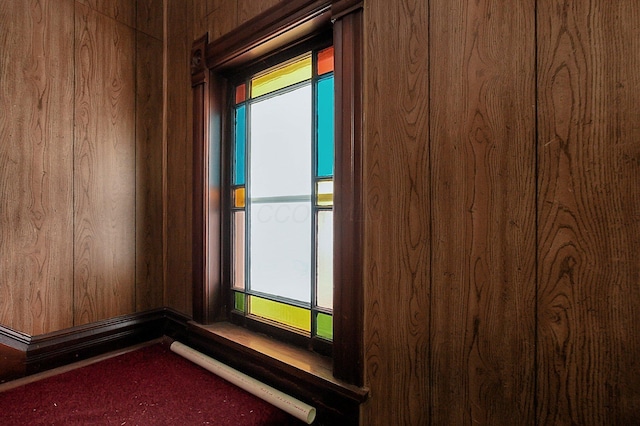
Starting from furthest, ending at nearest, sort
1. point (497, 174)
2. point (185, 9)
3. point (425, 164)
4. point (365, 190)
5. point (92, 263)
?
point (185, 9)
point (92, 263)
point (365, 190)
point (425, 164)
point (497, 174)

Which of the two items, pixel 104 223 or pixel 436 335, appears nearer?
pixel 436 335

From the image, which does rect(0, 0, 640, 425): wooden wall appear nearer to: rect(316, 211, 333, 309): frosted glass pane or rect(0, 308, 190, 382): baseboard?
rect(0, 308, 190, 382): baseboard

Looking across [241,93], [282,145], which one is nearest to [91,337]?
[282,145]

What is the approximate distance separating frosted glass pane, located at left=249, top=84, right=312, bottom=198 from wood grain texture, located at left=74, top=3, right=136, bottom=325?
795 mm

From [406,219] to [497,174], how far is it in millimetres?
283

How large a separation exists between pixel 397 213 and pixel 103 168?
1647mm

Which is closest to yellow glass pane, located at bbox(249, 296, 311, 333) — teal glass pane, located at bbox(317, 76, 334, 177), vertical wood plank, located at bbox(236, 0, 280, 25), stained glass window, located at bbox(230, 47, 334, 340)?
stained glass window, located at bbox(230, 47, 334, 340)

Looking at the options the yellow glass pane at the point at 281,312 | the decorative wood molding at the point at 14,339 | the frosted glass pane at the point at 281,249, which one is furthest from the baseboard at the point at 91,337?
the frosted glass pane at the point at 281,249

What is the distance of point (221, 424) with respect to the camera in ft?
3.81

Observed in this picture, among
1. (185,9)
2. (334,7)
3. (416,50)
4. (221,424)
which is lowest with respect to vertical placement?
(221,424)

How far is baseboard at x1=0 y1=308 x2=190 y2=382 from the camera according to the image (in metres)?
1.46

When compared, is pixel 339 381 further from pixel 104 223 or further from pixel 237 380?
pixel 104 223

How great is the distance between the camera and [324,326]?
1.33 meters

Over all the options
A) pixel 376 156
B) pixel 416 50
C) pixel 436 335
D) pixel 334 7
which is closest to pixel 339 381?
pixel 436 335
